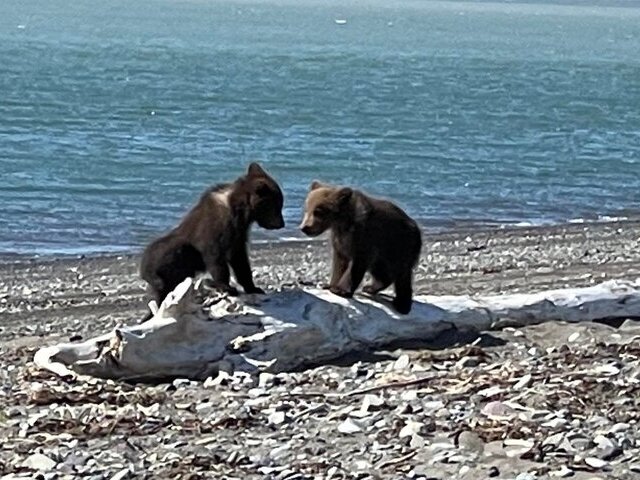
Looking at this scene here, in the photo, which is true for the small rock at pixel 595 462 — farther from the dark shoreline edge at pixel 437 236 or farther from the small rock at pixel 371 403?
the dark shoreline edge at pixel 437 236

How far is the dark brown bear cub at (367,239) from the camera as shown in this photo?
1067 cm

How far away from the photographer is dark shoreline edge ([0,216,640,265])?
712 inches

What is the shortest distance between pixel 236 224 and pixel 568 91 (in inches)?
1600

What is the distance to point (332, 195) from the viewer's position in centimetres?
1081

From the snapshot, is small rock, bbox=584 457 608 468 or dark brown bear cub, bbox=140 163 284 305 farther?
dark brown bear cub, bbox=140 163 284 305

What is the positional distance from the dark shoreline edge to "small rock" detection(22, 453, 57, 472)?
10188 mm

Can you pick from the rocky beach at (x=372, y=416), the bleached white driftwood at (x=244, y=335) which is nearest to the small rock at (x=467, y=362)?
the rocky beach at (x=372, y=416)

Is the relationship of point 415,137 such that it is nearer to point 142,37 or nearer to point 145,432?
point 145,432

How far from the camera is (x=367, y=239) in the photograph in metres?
10.7

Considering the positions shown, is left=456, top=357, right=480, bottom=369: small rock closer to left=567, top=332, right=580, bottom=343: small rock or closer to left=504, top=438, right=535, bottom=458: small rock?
left=567, top=332, right=580, bottom=343: small rock

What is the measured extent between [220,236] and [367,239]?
931 mm

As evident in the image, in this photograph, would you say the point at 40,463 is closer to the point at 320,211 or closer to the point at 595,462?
the point at 595,462

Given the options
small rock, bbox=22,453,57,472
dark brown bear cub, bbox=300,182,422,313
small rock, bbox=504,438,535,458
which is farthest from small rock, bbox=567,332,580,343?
small rock, bbox=22,453,57,472

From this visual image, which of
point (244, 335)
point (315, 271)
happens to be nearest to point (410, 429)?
point (244, 335)
